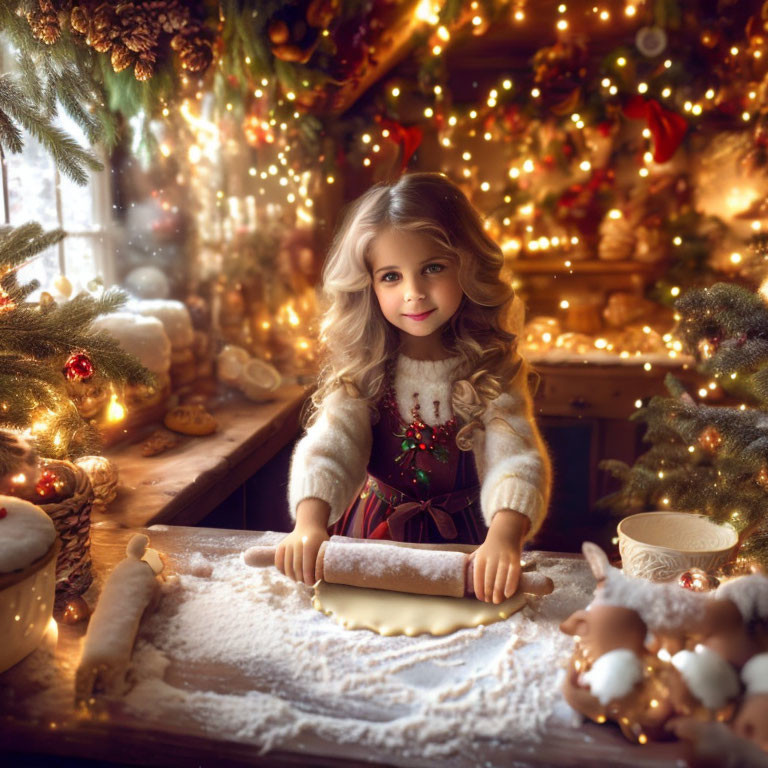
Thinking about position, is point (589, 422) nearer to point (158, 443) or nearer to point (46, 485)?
point (158, 443)

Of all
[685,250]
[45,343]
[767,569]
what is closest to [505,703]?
[767,569]

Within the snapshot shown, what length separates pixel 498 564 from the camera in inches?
40.8

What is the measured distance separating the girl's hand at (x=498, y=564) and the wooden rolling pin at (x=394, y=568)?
0.01m

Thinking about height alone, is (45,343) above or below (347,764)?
above

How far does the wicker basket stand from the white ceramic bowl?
2.55 feet


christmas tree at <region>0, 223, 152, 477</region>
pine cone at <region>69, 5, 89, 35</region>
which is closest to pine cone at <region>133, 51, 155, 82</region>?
pine cone at <region>69, 5, 89, 35</region>

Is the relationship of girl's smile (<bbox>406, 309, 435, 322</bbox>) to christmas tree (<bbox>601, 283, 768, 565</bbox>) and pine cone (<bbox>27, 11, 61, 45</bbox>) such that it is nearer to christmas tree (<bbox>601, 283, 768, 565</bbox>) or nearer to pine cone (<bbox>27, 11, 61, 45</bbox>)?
christmas tree (<bbox>601, 283, 768, 565</bbox>)

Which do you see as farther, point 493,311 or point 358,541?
point 493,311

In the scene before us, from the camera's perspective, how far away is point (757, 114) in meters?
3.40

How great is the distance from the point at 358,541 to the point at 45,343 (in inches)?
21.9

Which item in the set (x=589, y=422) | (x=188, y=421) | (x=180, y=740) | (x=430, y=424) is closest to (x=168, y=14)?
(x=430, y=424)

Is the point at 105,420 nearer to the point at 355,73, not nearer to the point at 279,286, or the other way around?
the point at 279,286

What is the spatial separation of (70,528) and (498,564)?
59 centimetres

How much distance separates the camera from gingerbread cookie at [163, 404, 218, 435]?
2.32 meters
